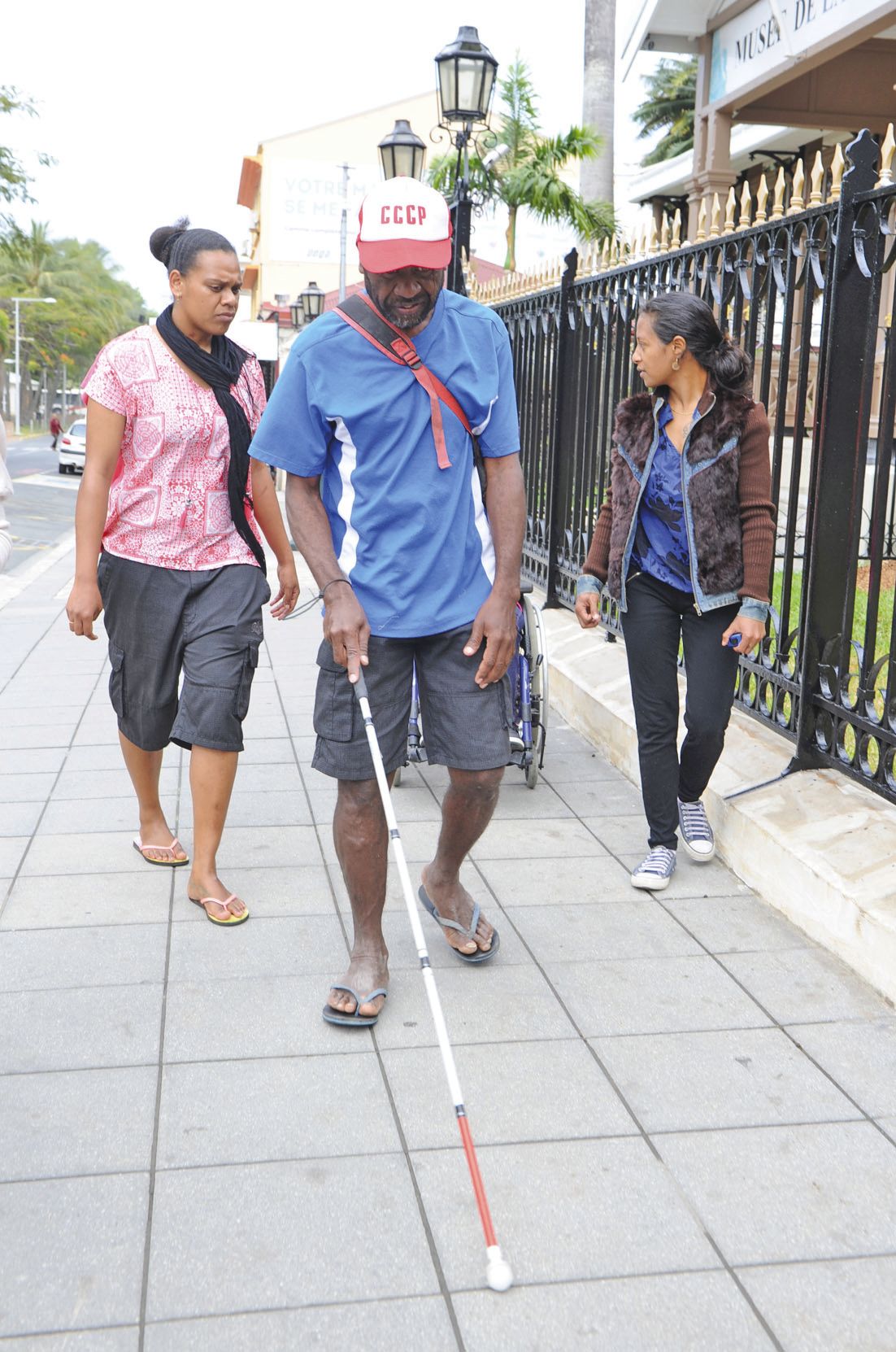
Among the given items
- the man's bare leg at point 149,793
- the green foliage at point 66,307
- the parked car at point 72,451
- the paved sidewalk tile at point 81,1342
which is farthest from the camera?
the green foliage at point 66,307

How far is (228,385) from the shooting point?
4.18 meters

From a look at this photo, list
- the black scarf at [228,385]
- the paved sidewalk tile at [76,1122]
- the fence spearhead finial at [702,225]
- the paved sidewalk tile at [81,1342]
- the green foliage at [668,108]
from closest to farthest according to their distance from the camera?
the paved sidewalk tile at [81,1342]
the paved sidewalk tile at [76,1122]
the black scarf at [228,385]
the fence spearhead finial at [702,225]
the green foliage at [668,108]

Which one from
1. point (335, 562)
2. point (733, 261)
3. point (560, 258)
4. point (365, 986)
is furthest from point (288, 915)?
point (560, 258)

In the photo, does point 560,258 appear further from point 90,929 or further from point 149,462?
point 90,929

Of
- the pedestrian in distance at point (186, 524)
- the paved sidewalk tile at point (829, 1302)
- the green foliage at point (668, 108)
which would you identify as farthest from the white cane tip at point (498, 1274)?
the green foliage at point (668, 108)

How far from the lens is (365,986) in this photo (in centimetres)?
352

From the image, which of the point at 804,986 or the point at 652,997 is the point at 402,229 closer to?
the point at 652,997

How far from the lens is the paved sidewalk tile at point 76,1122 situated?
9.26ft

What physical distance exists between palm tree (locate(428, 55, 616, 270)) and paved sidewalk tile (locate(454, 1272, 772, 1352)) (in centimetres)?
2209

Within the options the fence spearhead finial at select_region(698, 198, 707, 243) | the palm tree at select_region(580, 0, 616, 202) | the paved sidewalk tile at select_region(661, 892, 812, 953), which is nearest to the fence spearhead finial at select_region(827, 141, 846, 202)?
the fence spearhead finial at select_region(698, 198, 707, 243)

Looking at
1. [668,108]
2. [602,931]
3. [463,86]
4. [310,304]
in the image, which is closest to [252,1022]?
[602,931]

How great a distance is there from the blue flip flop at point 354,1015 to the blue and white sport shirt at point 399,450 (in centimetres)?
94

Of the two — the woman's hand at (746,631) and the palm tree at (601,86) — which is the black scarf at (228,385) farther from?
the palm tree at (601,86)

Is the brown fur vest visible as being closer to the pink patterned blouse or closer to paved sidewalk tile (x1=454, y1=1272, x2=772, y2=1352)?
the pink patterned blouse
